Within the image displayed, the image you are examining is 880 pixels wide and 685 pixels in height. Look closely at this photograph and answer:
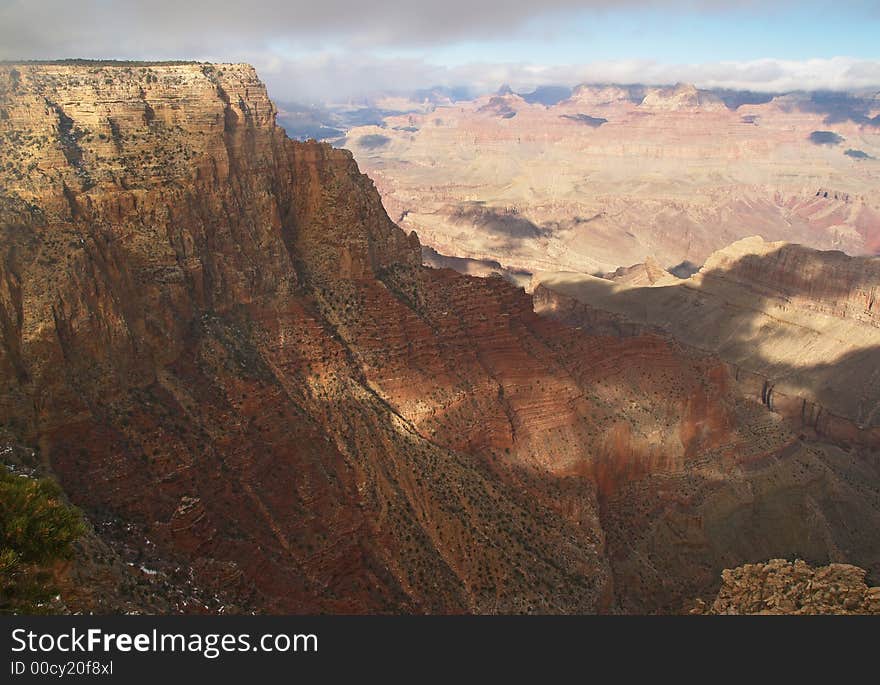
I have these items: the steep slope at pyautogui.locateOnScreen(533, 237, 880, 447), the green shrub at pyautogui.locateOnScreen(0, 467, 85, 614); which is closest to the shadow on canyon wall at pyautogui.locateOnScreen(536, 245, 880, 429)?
the steep slope at pyautogui.locateOnScreen(533, 237, 880, 447)

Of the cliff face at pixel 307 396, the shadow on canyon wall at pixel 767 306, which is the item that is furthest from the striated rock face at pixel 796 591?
the shadow on canyon wall at pixel 767 306

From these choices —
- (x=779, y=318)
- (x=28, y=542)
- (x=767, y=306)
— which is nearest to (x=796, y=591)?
(x=28, y=542)

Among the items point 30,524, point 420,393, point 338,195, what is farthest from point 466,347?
point 30,524

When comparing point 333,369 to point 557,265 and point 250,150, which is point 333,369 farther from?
point 557,265

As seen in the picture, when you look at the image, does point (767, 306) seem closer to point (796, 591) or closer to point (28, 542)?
point (796, 591)

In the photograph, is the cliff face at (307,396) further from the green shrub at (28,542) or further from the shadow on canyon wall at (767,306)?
the shadow on canyon wall at (767,306)

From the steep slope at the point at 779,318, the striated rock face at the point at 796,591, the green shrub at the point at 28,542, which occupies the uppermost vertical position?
the green shrub at the point at 28,542

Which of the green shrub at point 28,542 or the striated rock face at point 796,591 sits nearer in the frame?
the green shrub at point 28,542
